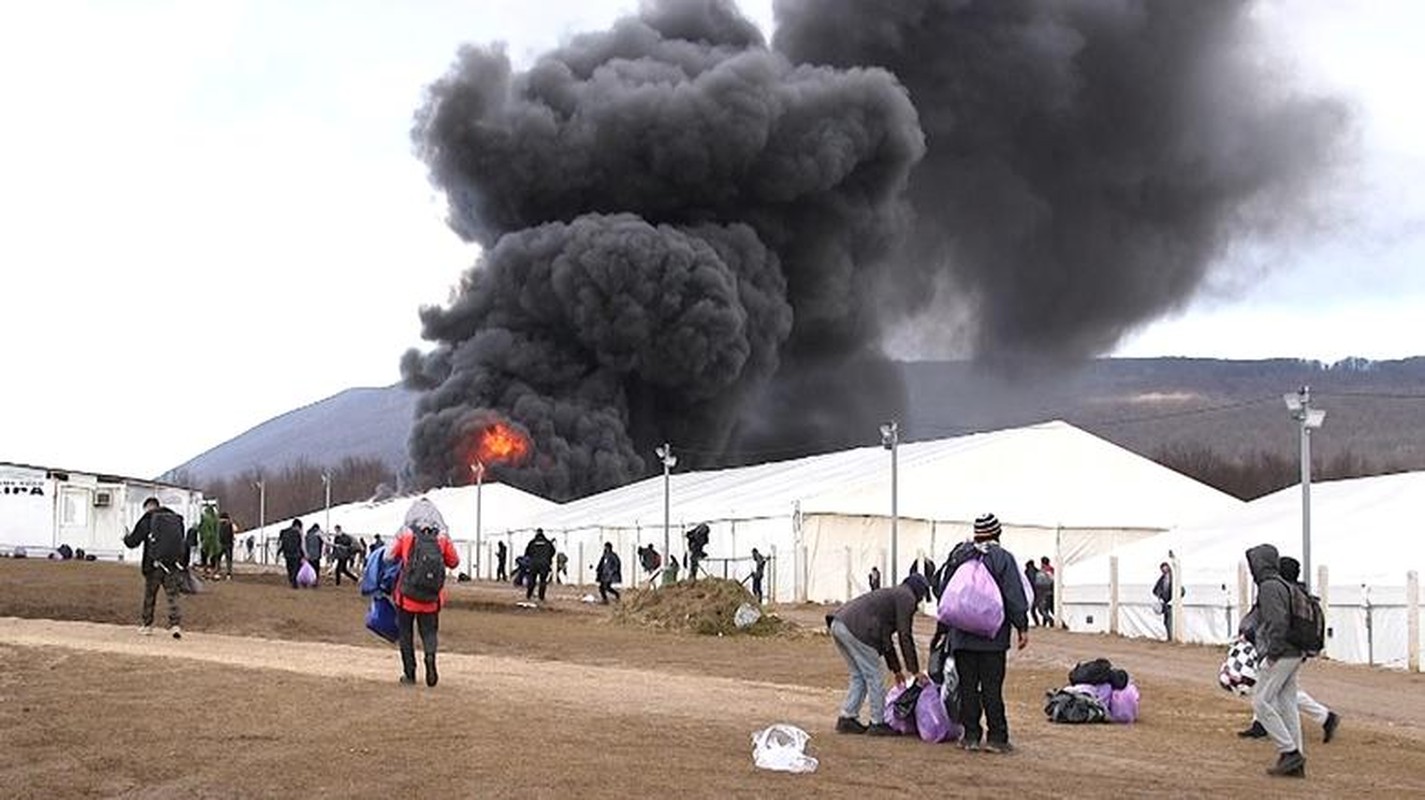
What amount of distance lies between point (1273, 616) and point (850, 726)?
121 inches

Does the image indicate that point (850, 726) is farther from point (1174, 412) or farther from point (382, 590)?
point (1174, 412)

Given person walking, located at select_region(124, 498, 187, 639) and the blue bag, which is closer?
the blue bag

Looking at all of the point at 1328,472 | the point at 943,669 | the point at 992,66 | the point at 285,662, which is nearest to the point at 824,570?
the point at 285,662

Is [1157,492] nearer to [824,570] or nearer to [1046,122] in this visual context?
[824,570]

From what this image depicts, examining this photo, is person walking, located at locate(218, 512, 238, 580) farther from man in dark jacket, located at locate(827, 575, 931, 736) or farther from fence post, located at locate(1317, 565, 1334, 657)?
man in dark jacket, located at locate(827, 575, 931, 736)

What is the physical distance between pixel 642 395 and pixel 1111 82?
3166 cm

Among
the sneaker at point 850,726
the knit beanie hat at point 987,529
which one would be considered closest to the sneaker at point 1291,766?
the knit beanie hat at point 987,529

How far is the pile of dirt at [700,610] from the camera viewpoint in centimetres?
2945

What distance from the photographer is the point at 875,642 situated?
12.8 metres

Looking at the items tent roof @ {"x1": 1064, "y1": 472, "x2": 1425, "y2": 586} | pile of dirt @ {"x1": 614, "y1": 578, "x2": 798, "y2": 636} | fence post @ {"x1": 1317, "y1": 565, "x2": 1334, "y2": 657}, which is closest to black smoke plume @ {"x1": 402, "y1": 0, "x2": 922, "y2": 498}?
tent roof @ {"x1": 1064, "y1": 472, "x2": 1425, "y2": 586}

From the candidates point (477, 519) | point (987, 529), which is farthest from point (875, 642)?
point (477, 519)

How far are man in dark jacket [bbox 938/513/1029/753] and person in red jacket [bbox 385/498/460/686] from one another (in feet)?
13.9

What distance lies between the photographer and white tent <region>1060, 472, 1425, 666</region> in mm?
27188

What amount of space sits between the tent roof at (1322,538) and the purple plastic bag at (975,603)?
18032 millimetres
